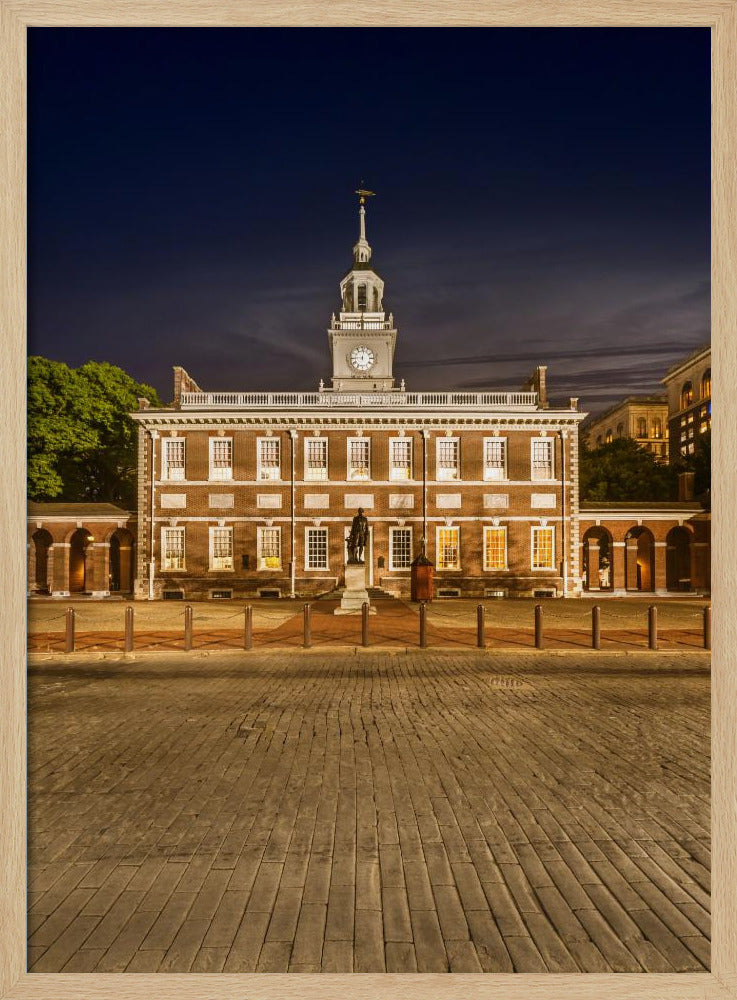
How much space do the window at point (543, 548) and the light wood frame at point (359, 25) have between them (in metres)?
29.5

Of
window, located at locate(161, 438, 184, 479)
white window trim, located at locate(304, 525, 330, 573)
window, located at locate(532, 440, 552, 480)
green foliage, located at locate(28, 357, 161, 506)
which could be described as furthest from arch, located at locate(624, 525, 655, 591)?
green foliage, located at locate(28, 357, 161, 506)

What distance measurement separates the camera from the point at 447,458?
3122cm

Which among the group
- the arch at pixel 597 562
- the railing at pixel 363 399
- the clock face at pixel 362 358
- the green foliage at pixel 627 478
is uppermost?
the clock face at pixel 362 358

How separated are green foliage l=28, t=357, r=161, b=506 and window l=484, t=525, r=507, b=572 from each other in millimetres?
21075

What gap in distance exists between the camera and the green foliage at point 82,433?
3575 centimetres

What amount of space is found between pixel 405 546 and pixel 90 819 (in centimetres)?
2623

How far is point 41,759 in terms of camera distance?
644cm

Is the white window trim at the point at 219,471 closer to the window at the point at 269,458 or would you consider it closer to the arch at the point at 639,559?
the window at the point at 269,458

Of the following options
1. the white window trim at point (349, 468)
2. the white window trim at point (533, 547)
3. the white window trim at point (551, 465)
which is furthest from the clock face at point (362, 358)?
the white window trim at point (533, 547)

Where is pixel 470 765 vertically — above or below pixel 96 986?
below

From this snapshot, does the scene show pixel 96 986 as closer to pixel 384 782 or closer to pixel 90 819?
pixel 90 819

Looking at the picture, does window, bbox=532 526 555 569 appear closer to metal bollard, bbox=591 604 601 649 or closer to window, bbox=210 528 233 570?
window, bbox=210 528 233 570

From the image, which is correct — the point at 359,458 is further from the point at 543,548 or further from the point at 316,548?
the point at 543,548

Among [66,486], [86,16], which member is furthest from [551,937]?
[66,486]
